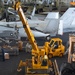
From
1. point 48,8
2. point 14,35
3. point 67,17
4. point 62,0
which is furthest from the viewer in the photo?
point 62,0

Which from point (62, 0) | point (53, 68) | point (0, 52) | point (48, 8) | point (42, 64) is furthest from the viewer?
point (62, 0)

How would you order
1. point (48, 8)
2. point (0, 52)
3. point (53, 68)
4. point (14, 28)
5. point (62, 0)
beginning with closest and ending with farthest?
1. point (53, 68)
2. point (0, 52)
3. point (14, 28)
4. point (48, 8)
5. point (62, 0)

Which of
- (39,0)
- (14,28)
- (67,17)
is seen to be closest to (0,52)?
(14,28)

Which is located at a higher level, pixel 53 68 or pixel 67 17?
pixel 67 17

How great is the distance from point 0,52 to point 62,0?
902 inches

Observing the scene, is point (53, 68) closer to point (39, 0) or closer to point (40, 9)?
point (40, 9)

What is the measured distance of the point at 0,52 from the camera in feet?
51.1

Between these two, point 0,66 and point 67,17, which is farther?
point 67,17

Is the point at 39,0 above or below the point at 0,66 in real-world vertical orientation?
above

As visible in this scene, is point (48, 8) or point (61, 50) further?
point (48, 8)

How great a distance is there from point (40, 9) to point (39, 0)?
2842 mm

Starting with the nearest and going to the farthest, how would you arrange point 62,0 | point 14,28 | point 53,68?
point 53,68 → point 14,28 → point 62,0

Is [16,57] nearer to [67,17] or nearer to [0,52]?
[0,52]

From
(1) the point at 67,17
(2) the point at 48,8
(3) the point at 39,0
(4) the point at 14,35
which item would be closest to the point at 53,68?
(4) the point at 14,35
